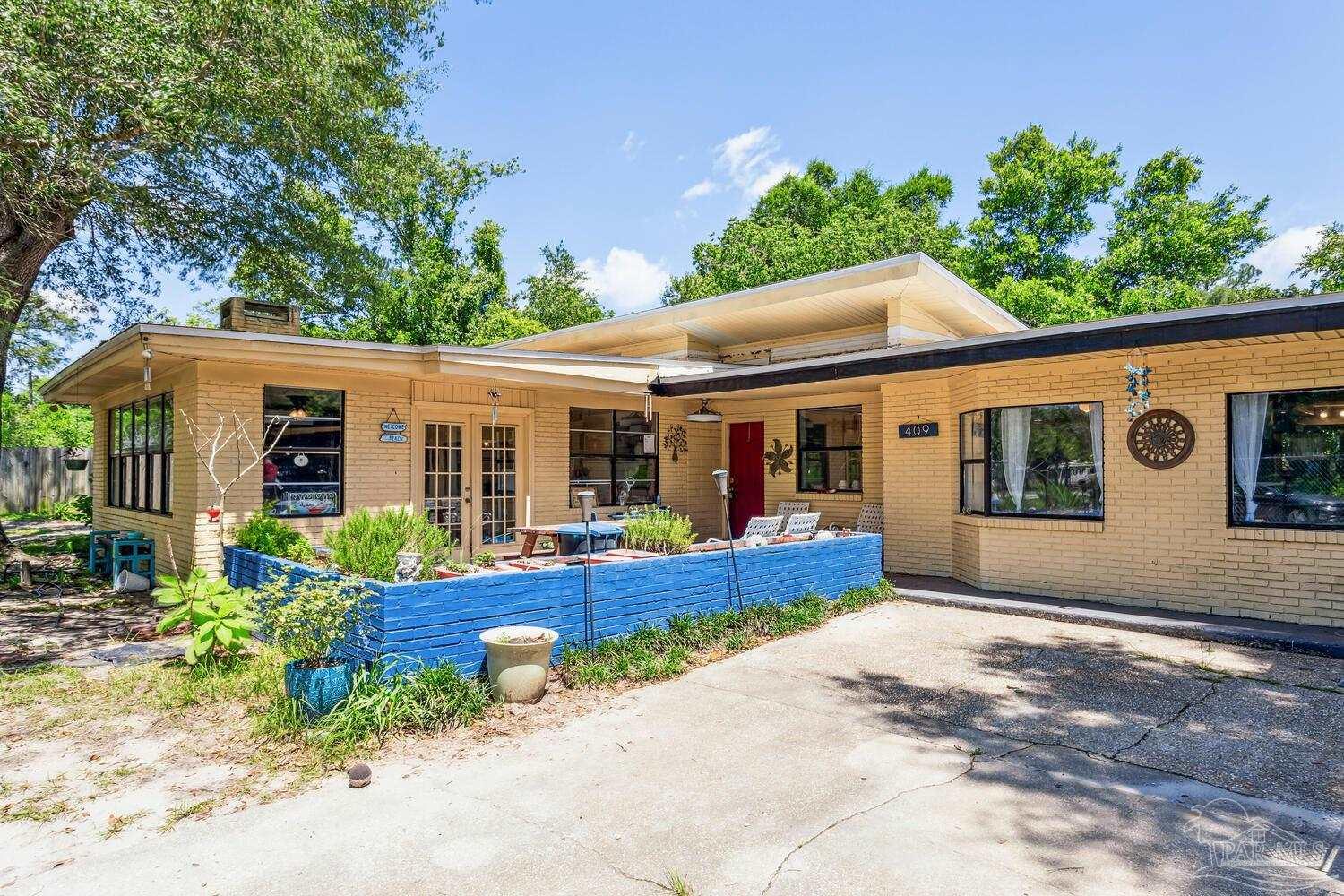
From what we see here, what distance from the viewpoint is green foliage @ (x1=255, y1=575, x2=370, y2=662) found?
496cm

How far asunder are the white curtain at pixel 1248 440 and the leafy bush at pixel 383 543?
8150 mm

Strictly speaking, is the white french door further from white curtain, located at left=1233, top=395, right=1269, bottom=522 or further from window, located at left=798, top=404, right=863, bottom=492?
white curtain, located at left=1233, top=395, right=1269, bottom=522

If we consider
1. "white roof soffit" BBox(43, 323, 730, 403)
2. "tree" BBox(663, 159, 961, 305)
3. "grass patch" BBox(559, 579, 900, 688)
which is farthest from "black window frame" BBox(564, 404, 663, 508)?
"tree" BBox(663, 159, 961, 305)

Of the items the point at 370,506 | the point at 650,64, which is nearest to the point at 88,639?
the point at 370,506

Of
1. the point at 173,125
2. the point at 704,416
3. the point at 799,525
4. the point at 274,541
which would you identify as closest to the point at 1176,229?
the point at 704,416

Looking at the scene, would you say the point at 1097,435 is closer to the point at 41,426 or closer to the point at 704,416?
the point at 704,416

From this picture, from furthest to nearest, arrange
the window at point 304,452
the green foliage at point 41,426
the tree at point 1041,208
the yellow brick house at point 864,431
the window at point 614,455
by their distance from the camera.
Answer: the tree at point 1041,208 < the green foliage at point 41,426 < the window at point 614,455 < the window at point 304,452 < the yellow brick house at point 864,431

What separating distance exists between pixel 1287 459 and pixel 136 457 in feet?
48.4

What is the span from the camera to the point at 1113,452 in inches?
326

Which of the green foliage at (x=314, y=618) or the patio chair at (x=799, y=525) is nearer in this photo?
the green foliage at (x=314, y=618)

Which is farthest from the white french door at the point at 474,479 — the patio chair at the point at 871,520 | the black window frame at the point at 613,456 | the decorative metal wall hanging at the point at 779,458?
the patio chair at the point at 871,520

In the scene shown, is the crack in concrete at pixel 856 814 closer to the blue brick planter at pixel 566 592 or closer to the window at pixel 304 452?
the blue brick planter at pixel 566 592

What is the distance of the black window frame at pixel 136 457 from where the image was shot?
963 cm

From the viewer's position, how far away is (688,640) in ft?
22.3
